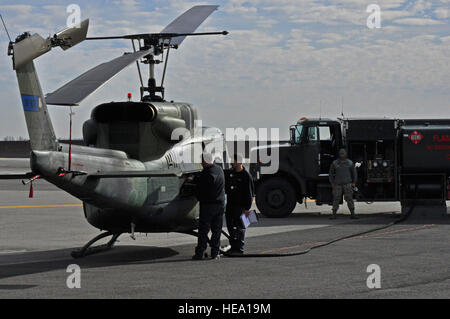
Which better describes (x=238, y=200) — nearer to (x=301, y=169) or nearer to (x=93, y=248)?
(x=93, y=248)

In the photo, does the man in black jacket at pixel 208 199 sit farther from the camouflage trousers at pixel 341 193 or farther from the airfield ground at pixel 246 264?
the camouflage trousers at pixel 341 193

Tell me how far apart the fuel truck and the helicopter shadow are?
6924 mm

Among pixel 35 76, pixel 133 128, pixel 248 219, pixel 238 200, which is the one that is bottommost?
pixel 248 219

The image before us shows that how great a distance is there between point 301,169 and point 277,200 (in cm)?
111

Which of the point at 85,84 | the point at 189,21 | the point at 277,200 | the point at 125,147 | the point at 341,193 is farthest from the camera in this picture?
the point at 277,200

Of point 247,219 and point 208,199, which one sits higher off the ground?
point 208,199

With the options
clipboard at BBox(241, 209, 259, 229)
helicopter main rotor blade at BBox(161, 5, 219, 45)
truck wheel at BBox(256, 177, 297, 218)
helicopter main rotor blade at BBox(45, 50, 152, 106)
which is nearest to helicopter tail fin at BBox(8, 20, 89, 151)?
helicopter main rotor blade at BBox(45, 50, 152, 106)

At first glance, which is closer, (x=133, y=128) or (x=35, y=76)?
(x=35, y=76)

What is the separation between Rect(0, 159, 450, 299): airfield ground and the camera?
911cm

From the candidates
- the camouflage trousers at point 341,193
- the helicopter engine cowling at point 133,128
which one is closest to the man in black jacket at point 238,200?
the helicopter engine cowling at point 133,128

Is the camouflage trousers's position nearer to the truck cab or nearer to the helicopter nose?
the truck cab

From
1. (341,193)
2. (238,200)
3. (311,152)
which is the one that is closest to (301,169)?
(311,152)

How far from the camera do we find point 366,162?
1989 cm

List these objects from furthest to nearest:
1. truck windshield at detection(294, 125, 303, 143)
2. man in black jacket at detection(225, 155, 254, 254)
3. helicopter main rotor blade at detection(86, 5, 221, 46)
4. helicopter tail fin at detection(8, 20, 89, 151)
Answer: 1. truck windshield at detection(294, 125, 303, 143)
2. helicopter main rotor blade at detection(86, 5, 221, 46)
3. man in black jacket at detection(225, 155, 254, 254)
4. helicopter tail fin at detection(8, 20, 89, 151)
